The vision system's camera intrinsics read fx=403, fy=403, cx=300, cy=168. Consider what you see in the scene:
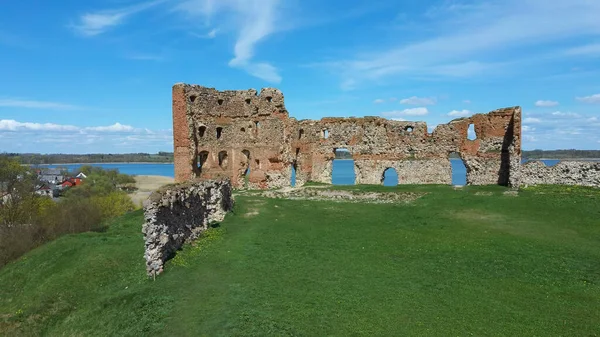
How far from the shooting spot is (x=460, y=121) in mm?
28062

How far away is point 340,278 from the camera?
10.4m

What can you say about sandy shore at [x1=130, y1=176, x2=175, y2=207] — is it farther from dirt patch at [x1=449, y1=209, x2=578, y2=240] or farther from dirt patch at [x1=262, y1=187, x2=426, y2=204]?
dirt patch at [x1=449, y1=209, x2=578, y2=240]

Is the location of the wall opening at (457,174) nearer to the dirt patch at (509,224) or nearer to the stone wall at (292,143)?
the stone wall at (292,143)

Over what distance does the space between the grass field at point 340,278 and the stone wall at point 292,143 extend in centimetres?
980

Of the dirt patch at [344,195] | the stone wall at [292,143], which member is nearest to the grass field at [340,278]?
the dirt patch at [344,195]

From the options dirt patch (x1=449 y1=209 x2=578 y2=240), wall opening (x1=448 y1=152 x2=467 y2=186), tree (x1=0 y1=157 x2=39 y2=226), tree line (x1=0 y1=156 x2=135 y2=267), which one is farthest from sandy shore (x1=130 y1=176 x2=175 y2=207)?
dirt patch (x1=449 y1=209 x2=578 y2=240)

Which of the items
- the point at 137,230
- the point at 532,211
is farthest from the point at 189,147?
the point at 532,211

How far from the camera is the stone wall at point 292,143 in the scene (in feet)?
92.7

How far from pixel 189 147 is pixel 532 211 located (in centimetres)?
2150

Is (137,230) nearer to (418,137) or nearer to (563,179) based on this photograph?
(418,137)

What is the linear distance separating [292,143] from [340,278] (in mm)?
22061

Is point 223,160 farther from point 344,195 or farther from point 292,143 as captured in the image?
point 344,195

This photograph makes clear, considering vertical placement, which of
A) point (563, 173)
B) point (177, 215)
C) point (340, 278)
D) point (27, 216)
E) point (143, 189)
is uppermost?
point (563, 173)

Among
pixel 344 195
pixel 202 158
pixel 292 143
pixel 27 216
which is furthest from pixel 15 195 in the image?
pixel 344 195
